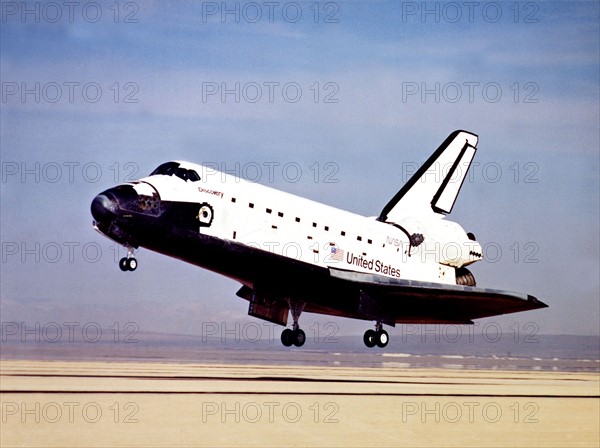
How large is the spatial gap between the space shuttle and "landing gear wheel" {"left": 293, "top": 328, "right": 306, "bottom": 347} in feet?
0.09

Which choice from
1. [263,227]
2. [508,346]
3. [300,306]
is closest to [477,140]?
[300,306]

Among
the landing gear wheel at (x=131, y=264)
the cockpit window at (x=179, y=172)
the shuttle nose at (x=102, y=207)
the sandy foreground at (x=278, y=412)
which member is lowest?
the sandy foreground at (x=278, y=412)

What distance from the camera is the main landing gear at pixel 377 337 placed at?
80.4 ft

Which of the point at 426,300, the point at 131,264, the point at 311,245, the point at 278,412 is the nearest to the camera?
the point at 131,264

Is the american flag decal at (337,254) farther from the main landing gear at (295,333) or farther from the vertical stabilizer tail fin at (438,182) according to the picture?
the vertical stabilizer tail fin at (438,182)

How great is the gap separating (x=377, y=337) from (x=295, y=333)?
1.99 m

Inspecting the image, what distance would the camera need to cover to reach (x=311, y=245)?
891 inches

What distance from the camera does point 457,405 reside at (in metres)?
35.2

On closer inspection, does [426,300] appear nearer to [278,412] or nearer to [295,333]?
[295,333]

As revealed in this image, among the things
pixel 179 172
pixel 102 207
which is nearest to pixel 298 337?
pixel 179 172

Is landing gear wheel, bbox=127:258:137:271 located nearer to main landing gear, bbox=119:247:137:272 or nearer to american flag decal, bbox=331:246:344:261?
main landing gear, bbox=119:247:137:272

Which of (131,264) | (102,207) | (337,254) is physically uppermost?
(102,207)

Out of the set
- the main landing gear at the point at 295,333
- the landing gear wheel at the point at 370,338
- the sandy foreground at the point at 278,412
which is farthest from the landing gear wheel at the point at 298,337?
the sandy foreground at the point at 278,412

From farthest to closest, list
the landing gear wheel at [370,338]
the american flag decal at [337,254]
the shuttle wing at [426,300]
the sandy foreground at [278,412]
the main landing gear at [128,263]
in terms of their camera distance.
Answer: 1. the sandy foreground at [278,412]
2. the landing gear wheel at [370,338]
3. the shuttle wing at [426,300]
4. the american flag decal at [337,254]
5. the main landing gear at [128,263]
